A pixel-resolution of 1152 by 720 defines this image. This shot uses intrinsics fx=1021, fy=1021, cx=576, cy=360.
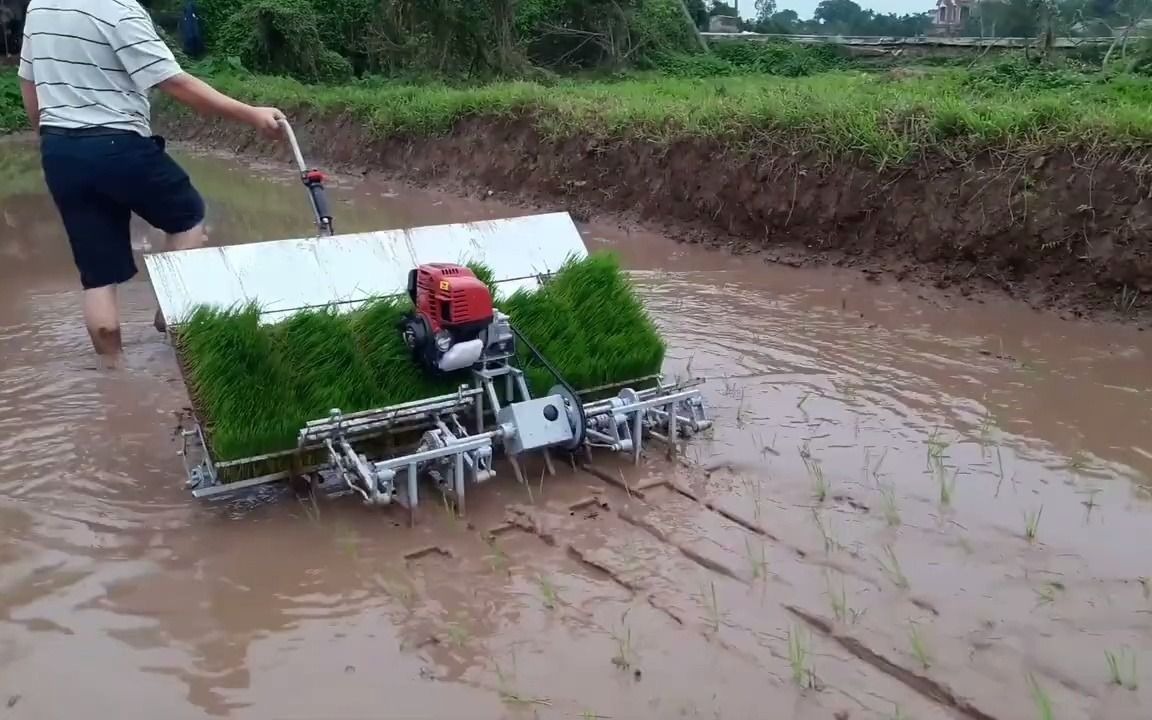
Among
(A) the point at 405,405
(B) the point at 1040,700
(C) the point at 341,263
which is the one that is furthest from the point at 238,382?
(B) the point at 1040,700

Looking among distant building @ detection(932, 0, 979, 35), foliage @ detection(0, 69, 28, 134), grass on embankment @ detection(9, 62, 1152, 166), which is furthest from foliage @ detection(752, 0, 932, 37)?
foliage @ detection(0, 69, 28, 134)

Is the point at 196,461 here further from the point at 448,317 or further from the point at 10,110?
the point at 10,110

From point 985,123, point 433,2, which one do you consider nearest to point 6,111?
point 433,2

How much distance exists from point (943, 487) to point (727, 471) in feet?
2.29

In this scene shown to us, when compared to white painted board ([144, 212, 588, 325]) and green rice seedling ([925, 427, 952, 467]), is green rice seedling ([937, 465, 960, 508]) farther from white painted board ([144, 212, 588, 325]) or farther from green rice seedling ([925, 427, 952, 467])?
white painted board ([144, 212, 588, 325])

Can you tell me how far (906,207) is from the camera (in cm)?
597

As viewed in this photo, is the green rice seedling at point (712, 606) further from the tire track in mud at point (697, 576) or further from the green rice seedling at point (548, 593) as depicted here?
the green rice seedling at point (548, 593)

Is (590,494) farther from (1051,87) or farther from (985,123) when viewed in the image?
(1051,87)

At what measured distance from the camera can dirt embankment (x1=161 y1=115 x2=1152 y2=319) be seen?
5121mm

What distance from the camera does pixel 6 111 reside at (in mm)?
17531

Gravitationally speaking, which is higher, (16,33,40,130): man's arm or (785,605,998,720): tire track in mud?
(16,33,40,130): man's arm

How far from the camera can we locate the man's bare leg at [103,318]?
13.6ft

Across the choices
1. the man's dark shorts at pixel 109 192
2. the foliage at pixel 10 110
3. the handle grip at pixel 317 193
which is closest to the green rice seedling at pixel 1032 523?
the handle grip at pixel 317 193

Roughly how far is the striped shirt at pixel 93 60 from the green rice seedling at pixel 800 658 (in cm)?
284
